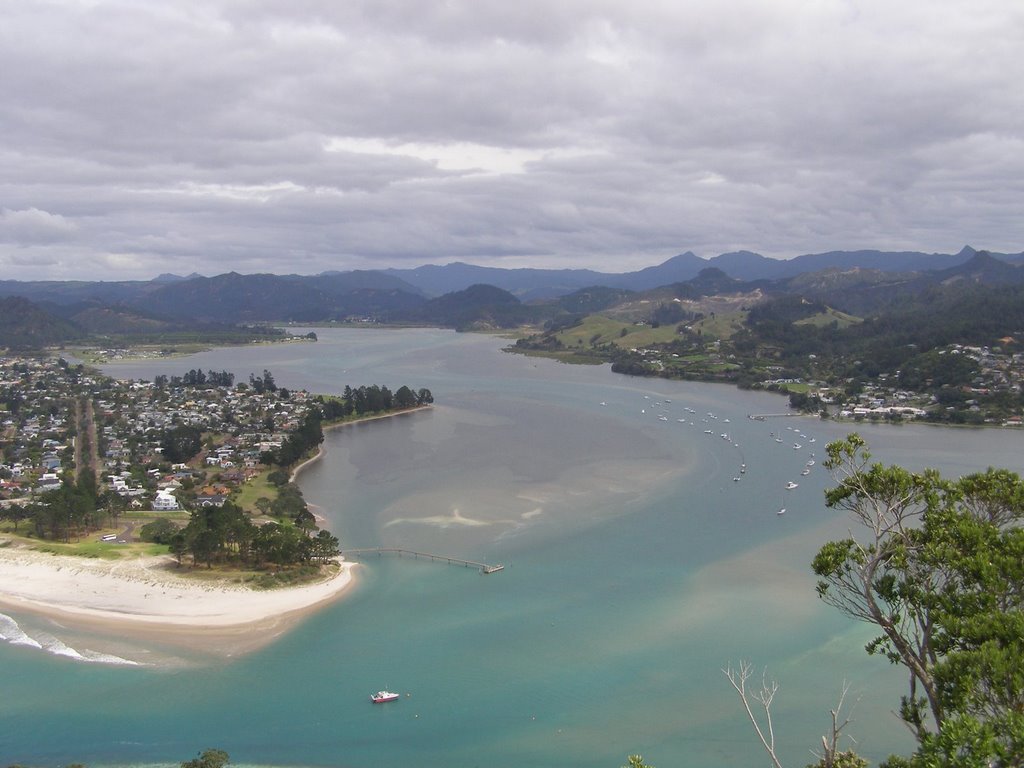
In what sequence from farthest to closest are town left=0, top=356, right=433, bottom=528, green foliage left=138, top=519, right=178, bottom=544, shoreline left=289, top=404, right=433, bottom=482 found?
shoreline left=289, top=404, right=433, bottom=482
town left=0, top=356, right=433, bottom=528
green foliage left=138, top=519, right=178, bottom=544

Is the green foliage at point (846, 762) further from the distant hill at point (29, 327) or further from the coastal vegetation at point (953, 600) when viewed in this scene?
the distant hill at point (29, 327)

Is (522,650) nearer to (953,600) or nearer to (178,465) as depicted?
(953,600)

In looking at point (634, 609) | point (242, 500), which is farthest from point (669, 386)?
point (634, 609)

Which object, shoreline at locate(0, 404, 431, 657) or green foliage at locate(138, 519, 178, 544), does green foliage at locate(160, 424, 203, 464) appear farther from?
shoreline at locate(0, 404, 431, 657)

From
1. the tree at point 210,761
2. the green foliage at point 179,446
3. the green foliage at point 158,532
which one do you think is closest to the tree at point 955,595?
the tree at point 210,761

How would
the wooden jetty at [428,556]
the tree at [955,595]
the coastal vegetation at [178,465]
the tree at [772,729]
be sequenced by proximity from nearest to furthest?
1. the tree at [955,595]
2. the tree at [772,729]
3. the wooden jetty at [428,556]
4. the coastal vegetation at [178,465]

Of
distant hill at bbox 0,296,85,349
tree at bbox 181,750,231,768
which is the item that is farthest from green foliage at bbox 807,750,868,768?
distant hill at bbox 0,296,85,349
